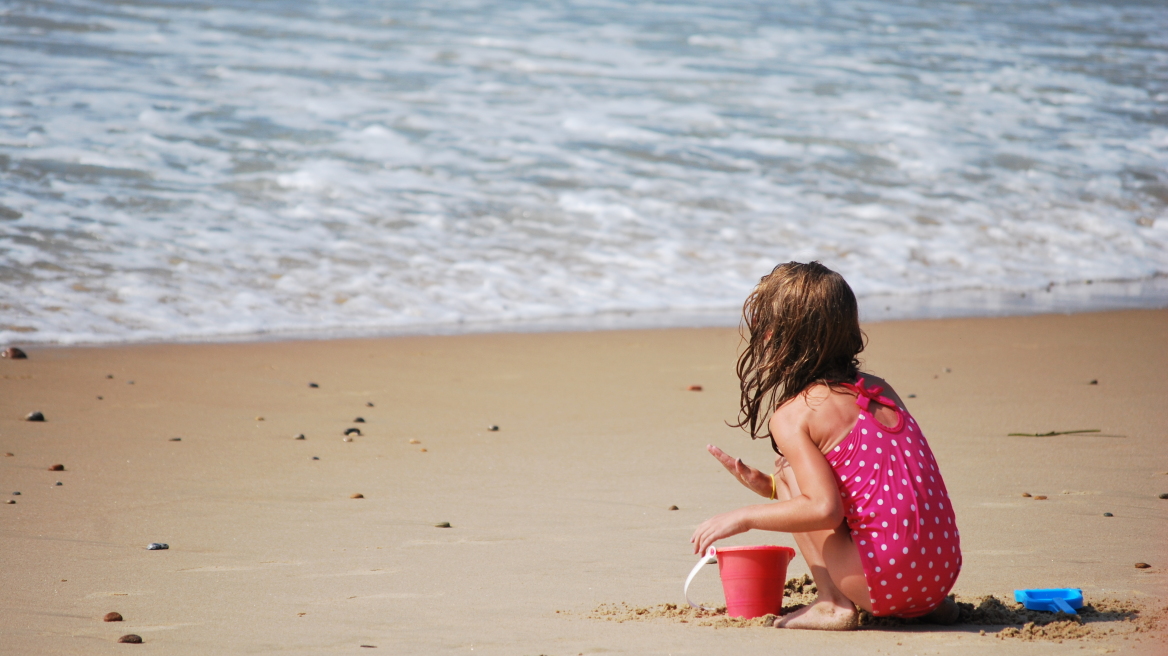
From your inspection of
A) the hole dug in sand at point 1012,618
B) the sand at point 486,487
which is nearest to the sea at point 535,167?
the sand at point 486,487

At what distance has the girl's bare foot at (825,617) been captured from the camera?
8.58 ft

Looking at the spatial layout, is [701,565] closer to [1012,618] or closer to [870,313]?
[1012,618]

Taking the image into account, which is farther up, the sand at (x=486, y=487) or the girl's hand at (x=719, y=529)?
the girl's hand at (x=719, y=529)

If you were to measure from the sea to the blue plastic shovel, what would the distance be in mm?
4194

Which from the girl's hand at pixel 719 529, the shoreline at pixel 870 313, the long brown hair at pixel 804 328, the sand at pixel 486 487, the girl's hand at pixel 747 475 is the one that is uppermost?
the long brown hair at pixel 804 328

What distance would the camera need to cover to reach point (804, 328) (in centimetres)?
261

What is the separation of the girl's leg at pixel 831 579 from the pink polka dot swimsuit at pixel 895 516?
0.09 feet

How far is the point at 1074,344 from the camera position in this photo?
6152 millimetres

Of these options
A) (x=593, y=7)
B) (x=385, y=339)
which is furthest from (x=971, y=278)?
(x=593, y=7)

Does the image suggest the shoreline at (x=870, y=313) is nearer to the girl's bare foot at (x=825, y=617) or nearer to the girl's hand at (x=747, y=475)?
the girl's hand at (x=747, y=475)

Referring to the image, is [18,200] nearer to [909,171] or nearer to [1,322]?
[1,322]

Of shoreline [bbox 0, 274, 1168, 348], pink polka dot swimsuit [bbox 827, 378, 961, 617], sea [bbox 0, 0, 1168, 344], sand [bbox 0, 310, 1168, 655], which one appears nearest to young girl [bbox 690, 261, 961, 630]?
pink polka dot swimsuit [bbox 827, 378, 961, 617]

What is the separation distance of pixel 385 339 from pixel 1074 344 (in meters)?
3.81

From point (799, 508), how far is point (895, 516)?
23 centimetres
